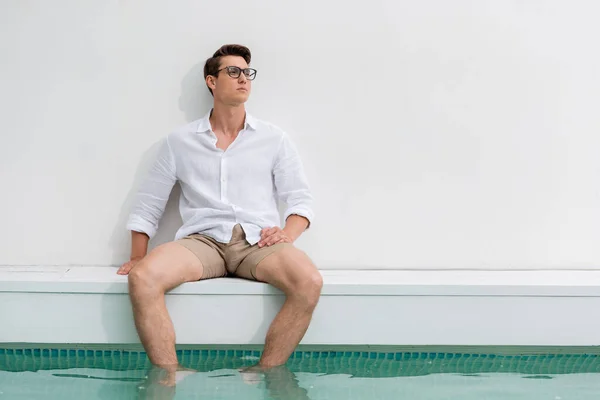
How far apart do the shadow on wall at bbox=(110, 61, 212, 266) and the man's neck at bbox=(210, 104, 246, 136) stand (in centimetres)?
15

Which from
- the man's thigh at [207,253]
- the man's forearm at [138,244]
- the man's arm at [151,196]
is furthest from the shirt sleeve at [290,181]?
the man's forearm at [138,244]

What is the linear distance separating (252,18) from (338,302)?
4.47 ft

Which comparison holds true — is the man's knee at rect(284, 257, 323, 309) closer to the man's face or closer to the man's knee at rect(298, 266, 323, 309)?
the man's knee at rect(298, 266, 323, 309)

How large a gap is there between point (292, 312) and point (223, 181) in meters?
0.70

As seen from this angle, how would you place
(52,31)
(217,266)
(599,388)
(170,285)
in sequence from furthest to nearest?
(52,31) → (217,266) → (170,285) → (599,388)

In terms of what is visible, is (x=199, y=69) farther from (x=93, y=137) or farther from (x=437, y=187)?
(x=437, y=187)

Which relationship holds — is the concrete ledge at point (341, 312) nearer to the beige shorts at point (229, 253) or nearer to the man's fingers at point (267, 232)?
the beige shorts at point (229, 253)

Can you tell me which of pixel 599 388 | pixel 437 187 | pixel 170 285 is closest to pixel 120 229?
pixel 170 285

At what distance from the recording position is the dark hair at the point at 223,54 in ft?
11.3

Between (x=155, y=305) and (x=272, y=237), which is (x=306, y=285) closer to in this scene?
(x=272, y=237)

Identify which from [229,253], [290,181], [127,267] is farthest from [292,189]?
[127,267]

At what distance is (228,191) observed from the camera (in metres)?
3.43

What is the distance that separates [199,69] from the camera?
11.9 feet

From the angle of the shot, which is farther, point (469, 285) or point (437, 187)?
point (437, 187)
